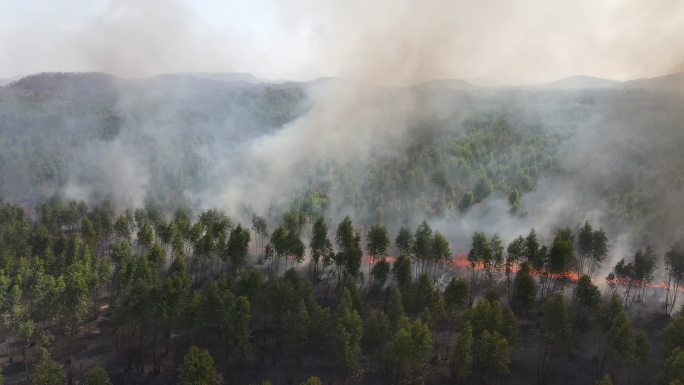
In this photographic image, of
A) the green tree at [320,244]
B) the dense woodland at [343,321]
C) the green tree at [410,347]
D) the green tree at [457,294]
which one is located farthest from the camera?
the green tree at [320,244]

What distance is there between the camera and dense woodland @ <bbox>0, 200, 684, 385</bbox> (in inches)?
1879

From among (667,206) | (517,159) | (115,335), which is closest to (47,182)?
(115,335)

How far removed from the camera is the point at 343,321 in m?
49.1

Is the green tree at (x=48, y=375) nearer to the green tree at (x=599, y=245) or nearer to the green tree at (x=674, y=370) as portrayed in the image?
the green tree at (x=674, y=370)

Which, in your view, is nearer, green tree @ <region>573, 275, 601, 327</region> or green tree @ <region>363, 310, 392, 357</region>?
green tree @ <region>363, 310, 392, 357</region>

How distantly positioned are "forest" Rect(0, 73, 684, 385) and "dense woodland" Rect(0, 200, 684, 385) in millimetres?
279

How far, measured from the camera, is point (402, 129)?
164000mm

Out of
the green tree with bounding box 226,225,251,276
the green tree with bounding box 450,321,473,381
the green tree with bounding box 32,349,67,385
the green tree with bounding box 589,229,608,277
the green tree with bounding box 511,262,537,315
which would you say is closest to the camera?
the green tree with bounding box 32,349,67,385

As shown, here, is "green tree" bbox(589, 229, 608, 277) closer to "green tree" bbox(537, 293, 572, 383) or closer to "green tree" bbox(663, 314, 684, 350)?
"green tree" bbox(663, 314, 684, 350)

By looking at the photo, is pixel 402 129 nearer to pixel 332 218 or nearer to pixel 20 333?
pixel 332 218

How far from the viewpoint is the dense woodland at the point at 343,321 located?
4772 centimetres

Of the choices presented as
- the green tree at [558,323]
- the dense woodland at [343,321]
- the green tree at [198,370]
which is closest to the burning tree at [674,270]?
the dense woodland at [343,321]

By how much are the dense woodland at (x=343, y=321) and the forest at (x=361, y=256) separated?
279 millimetres

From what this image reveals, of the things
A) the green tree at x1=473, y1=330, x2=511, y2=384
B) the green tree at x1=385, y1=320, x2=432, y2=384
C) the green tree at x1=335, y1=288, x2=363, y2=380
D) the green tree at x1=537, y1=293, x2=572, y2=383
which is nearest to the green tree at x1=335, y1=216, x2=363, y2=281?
the green tree at x1=335, y1=288, x2=363, y2=380
